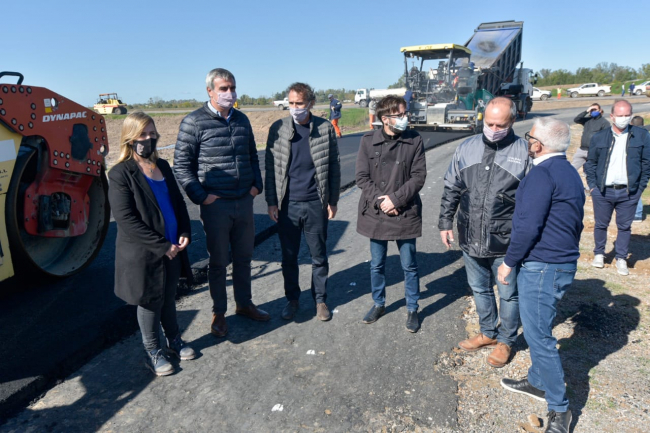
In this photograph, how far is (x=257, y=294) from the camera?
4.76 metres

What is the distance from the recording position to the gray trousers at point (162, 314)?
330 cm

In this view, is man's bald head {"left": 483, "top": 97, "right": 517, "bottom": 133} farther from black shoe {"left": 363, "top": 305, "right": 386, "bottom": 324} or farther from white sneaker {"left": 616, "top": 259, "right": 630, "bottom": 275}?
white sneaker {"left": 616, "top": 259, "right": 630, "bottom": 275}

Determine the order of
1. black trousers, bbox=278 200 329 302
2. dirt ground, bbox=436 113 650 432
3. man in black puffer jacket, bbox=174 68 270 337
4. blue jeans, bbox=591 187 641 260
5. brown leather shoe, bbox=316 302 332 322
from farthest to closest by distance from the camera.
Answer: blue jeans, bbox=591 187 641 260
brown leather shoe, bbox=316 302 332 322
black trousers, bbox=278 200 329 302
man in black puffer jacket, bbox=174 68 270 337
dirt ground, bbox=436 113 650 432

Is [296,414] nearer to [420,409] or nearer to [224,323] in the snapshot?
[420,409]

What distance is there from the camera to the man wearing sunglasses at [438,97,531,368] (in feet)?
10.7

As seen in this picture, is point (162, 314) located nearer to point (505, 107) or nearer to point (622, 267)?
point (505, 107)

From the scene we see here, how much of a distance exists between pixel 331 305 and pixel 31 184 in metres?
2.93

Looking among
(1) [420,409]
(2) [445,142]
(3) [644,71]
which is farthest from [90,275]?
(3) [644,71]

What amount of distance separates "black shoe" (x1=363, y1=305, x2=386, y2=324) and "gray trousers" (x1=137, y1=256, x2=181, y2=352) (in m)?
1.62

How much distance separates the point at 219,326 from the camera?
12.8 ft

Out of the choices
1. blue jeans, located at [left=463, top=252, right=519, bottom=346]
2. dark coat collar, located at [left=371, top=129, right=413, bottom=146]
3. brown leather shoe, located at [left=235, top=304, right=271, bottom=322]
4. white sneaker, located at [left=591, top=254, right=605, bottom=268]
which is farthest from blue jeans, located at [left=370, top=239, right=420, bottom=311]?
white sneaker, located at [left=591, top=254, right=605, bottom=268]

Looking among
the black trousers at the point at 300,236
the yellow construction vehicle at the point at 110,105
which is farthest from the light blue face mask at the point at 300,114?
the yellow construction vehicle at the point at 110,105

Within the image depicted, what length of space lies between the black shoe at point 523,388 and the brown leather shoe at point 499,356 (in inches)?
9.5

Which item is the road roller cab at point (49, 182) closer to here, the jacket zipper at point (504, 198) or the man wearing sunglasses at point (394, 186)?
the man wearing sunglasses at point (394, 186)
